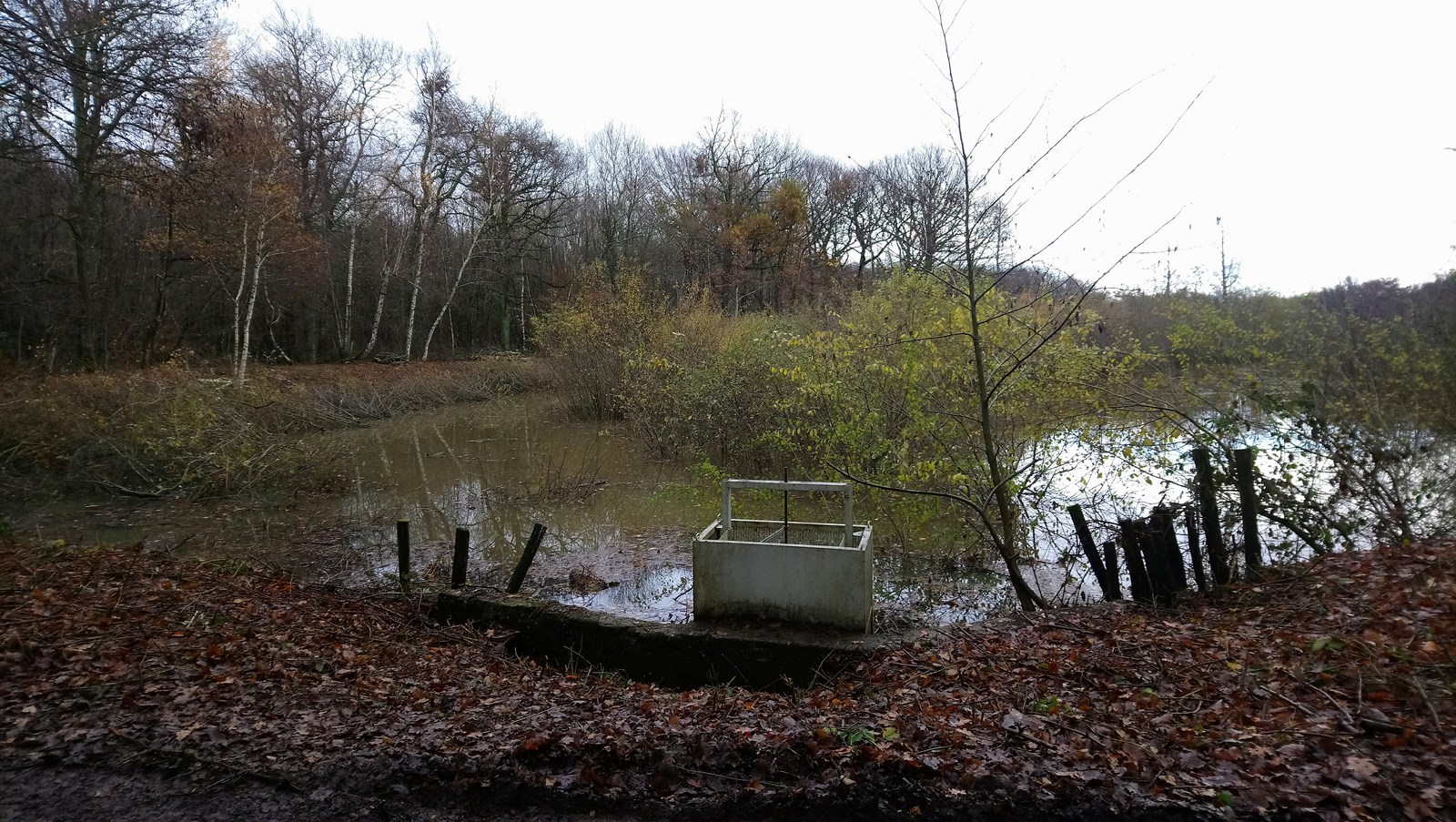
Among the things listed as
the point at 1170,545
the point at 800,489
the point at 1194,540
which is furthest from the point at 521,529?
the point at 1194,540

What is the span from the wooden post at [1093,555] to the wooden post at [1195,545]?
0.73 m

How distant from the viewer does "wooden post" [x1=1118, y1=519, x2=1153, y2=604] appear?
6.92 metres

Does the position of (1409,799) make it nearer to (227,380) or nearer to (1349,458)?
(1349,458)

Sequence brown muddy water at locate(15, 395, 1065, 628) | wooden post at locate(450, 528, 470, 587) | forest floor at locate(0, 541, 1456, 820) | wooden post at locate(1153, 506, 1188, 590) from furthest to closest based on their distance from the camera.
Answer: brown muddy water at locate(15, 395, 1065, 628), wooden post at locate(450, 528, 470, 587), wooden post at locate(1153, 506, 1188, 590), forest floor at locate(0, 541, 1456, 820)

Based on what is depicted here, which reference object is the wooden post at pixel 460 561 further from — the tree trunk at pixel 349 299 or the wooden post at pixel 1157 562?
the tree trunk at pixel 349 299

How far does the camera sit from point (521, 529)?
1228 centimetres

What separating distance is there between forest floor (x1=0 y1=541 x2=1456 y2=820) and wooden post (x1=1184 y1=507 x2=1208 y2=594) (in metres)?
0.73

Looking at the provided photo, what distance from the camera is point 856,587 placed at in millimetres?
6871

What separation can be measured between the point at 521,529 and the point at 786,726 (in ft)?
28.5

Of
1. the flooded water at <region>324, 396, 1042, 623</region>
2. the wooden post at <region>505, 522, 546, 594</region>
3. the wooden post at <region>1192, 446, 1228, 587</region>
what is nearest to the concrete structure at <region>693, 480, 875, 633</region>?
the flooded water at <region>324, 396, 1042, 623</region>

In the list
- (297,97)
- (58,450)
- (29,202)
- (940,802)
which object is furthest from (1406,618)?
(297,97)

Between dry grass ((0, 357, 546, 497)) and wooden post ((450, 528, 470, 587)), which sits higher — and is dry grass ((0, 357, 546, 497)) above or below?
above

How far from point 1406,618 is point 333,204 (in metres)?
35.8

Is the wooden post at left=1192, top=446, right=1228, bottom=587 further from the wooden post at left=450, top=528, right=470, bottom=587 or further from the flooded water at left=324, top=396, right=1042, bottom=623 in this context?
the wooden post at left=450, top=528, right=470, bottom=587
